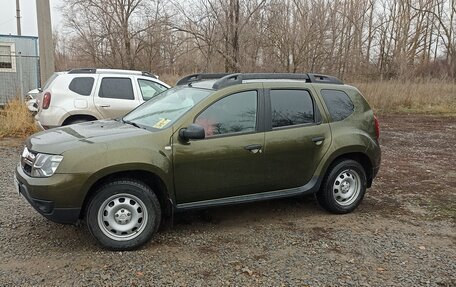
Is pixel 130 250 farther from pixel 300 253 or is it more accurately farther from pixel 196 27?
pixel 196 27

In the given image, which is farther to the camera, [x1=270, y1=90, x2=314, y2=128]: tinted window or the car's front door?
[x1=270, y1=90, x2=314, y2=128]: tinted window

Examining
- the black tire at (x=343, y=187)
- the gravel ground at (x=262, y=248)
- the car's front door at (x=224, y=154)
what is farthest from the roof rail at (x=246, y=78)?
the gravel ground at (x=262, y=248)

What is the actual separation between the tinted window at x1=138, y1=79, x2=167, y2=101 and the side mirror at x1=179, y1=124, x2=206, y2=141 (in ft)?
17.3

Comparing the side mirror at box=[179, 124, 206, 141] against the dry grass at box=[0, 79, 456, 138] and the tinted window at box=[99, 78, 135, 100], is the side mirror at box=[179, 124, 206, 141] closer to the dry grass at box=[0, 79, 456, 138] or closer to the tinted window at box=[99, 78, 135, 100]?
the tinted window at box=[99, 78, 135, 100]

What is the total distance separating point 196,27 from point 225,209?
54.6ft

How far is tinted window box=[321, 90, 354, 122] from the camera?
513cm

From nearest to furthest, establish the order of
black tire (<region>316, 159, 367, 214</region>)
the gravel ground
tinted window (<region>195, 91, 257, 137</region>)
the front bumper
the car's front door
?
the gravel ground → the front bumper → the car's front door → tinted window (<region>195, 91, 257, 137</region>) → black tire (<region>316, 159, 367, 214</region>)

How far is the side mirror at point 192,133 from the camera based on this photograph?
406 centimetres

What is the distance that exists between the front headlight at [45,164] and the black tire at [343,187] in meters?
3.06

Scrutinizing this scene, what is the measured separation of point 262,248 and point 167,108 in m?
1.86

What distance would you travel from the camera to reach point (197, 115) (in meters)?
4.31

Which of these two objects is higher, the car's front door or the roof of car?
the roof of car

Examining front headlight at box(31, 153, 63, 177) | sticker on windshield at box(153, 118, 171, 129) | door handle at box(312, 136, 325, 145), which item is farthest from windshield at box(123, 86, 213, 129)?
door handle at box(312, 136, 325, 145)

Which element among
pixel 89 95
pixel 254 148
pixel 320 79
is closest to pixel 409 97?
pixel 89 95
